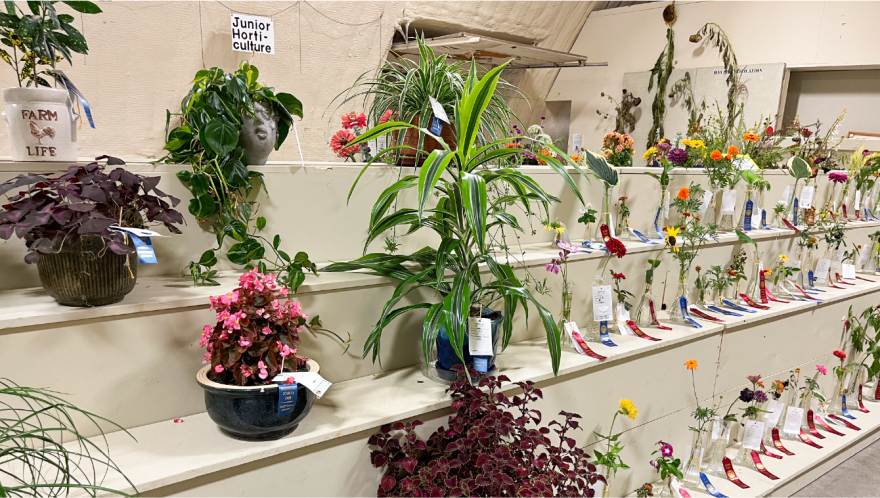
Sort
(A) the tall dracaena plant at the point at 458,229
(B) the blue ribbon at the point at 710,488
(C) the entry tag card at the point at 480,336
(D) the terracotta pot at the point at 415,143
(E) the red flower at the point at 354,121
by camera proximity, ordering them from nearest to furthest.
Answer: (A) the tall dracaena plant at the point at 458,229
(C) the entry tag card at the point at 480,336
(D) the terracotta pot at the point at 415,143
(E) the red flower at the point at 354,121
(B) the blue ribbon at the point at 710,488

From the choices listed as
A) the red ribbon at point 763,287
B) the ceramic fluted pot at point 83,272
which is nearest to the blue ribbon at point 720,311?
the red ribbon at point 763,287

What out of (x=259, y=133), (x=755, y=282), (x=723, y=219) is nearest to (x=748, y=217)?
(x=723, y=219)

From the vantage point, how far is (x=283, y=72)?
3719mm

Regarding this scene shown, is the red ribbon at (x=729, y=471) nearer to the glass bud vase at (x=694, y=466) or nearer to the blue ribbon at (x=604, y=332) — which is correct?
the glass bud vase at (x=694, y=466)

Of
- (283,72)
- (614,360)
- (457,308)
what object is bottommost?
(614,360)

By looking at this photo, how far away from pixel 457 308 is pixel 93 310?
0.90 meters

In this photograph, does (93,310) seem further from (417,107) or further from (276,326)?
(417,107)

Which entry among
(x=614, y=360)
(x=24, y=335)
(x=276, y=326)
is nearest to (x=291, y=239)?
(x=276, y=326)

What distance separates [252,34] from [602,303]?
277cm

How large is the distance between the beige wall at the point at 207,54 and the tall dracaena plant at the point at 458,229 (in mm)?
1743

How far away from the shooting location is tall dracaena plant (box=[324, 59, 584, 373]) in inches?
60.7

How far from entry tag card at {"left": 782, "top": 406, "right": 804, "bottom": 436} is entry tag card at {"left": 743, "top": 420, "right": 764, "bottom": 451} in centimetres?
42

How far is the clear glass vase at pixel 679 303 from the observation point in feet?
8.30

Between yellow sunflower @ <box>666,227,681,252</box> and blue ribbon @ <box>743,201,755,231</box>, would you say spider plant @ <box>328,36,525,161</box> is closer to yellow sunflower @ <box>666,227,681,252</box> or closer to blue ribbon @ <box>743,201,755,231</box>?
yellow sunflower @ <box>666,227,681,252</box>
